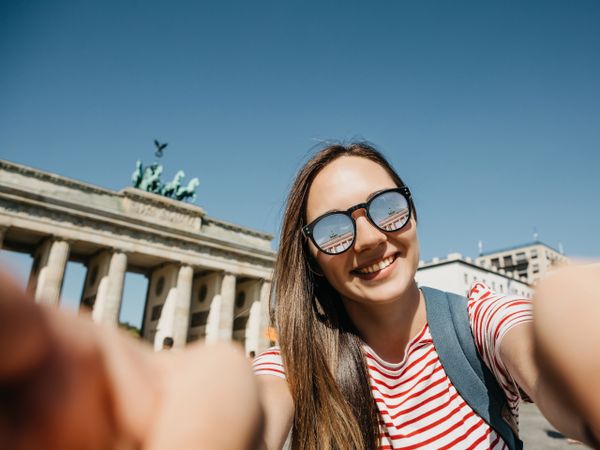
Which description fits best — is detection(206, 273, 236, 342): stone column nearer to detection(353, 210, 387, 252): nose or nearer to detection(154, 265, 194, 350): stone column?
detection(154, 265, 194, 350): stone column

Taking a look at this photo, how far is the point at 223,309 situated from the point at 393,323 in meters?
25.9

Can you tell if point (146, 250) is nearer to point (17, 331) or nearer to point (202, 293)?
point (202, 293)

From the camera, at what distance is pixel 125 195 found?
77.7 ft

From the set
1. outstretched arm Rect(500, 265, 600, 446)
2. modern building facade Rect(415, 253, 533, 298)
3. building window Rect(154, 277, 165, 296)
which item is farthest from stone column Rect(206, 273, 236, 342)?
outstretched arm Rect(500, 265, 600, 446)

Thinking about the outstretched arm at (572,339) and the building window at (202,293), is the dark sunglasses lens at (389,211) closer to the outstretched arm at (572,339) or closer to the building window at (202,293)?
the outstretched arm at (572,339)

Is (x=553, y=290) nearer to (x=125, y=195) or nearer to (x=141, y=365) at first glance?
(x=141, y=365)

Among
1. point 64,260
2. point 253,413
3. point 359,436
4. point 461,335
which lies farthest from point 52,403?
point 64,260

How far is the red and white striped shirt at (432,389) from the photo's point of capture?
1.18 metres

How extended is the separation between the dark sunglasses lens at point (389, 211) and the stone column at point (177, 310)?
24352mm

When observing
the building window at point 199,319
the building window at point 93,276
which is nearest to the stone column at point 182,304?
the building window at point 199,319

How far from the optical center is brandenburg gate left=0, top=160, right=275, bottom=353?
20391 mm

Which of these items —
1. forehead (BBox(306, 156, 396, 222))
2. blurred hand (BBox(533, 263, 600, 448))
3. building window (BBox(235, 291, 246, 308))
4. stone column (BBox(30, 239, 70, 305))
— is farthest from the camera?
building window (BBox(235, 291, 246, 308))

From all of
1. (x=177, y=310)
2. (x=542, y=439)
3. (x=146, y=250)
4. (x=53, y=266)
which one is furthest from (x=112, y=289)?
(x=542, y=439)

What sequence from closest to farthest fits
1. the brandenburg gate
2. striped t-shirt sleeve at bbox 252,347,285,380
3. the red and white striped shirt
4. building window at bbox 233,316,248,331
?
the red and white striped shirt < striped t-shirt sleeve at bbox 252,347,285,380 < the brandenburg gate < building window at bbox 233,316,248,331
